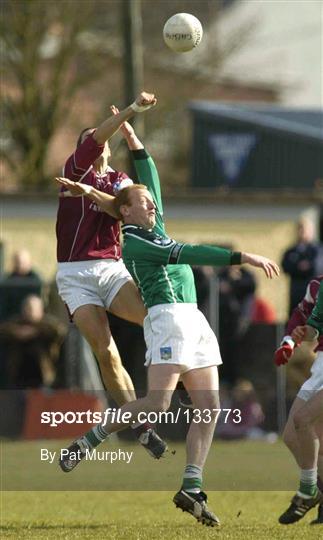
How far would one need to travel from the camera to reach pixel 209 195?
24219 mm

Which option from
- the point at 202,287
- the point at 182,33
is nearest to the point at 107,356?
the point at 182,33

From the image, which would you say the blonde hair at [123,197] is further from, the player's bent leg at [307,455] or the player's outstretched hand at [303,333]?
the player's bent leg at [307,455]

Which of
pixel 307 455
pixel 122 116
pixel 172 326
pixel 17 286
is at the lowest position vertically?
pixel 17 286

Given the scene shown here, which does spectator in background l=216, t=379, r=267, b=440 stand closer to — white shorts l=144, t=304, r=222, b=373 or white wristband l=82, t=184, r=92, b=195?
white shorts l=144, t=304, r=222, b=373

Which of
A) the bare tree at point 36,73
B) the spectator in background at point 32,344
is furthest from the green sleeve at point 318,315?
the bare tree at point 36,73

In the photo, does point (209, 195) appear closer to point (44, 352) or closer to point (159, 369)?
point (44, 352)

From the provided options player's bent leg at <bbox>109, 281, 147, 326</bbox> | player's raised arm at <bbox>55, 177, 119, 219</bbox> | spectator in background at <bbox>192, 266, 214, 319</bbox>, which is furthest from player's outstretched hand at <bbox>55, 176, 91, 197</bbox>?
spectator in background at <bbox>192, 266, 214, 319</bbox>

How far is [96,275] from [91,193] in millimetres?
999

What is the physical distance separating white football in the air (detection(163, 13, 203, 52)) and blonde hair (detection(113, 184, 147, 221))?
1306 millimetres

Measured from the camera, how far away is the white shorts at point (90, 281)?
1142 cm

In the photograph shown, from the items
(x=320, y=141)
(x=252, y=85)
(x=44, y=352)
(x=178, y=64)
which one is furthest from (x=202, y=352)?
(x=252, y=85)

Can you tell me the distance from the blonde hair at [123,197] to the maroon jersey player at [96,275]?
0.82 m

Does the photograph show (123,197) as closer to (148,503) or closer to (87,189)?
(87,189)

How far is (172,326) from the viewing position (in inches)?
401
